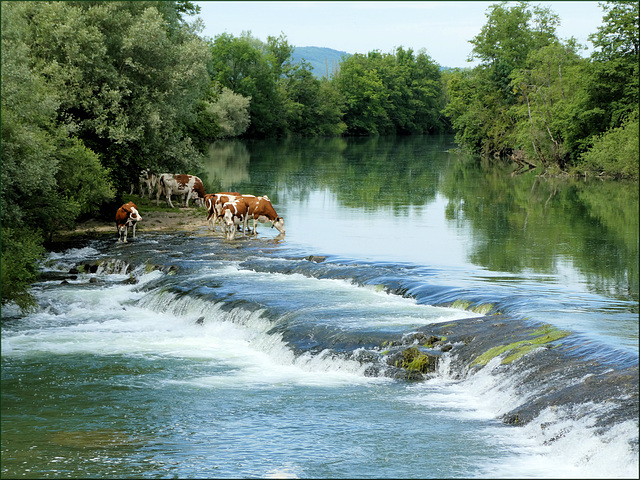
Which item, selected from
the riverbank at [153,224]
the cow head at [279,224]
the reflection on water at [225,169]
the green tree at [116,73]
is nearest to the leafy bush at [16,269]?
the riverbank at [153,224]

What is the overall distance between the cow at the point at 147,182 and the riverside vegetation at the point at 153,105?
0.83 metres

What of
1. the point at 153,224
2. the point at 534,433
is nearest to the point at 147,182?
the point at 153,224

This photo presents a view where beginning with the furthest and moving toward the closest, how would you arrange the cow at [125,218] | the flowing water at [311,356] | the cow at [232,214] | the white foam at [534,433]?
the cow at [232,214]
the cow at [125,218]
the flowing water at [311,356]
the white foam at [534,433]

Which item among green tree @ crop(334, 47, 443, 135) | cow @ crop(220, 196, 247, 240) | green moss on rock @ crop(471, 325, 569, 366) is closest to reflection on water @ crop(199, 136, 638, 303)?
cow @ crop(220, 196, 247, 240)

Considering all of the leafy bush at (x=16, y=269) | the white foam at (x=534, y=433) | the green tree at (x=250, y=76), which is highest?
the green tree at (x=250, y=76)

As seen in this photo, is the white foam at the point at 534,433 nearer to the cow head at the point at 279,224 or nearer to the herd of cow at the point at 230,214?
the herd of cow at the point at 230,214

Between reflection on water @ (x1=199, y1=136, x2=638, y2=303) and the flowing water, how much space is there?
0.21 meters

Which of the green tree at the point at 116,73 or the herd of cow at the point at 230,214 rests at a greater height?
the green tree at the point at 116,73

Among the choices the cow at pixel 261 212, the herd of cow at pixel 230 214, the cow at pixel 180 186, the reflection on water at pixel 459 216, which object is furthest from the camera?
the cow at pixel 180 186

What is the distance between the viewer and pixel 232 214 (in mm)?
28359

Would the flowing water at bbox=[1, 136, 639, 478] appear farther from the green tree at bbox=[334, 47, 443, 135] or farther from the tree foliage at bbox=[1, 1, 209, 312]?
the green tree at bbox=[334, 47, 443, 135]

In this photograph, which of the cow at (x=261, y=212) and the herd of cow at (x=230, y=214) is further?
the cow at (x=261, y=212)

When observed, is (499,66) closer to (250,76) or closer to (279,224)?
(250,76)

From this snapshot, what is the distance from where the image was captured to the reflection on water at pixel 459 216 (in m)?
24.3
